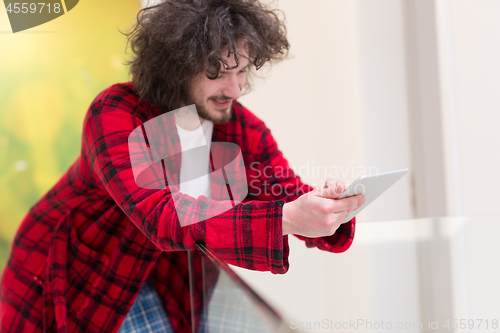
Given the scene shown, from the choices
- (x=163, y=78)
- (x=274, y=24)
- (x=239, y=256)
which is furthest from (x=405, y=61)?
(x=239, y=256)

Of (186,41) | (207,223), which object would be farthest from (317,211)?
(186,41)

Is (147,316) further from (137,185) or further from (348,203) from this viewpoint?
(348,203)

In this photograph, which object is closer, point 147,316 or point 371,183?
point 371,183

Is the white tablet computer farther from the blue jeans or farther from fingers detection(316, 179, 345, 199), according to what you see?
the blue jeans

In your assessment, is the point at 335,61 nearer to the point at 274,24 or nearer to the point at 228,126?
the point at 274,24

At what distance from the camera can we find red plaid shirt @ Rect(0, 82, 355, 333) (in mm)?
527

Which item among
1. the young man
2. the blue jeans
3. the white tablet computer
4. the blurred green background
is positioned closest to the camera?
the white tablet computer

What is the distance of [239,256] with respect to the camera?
522 mm

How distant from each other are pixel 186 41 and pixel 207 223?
Result: 365mm

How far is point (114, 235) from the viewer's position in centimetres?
74

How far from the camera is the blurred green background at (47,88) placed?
4.00 ft

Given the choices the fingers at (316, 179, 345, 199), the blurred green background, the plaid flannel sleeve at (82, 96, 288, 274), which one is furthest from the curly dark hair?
the blurred green background

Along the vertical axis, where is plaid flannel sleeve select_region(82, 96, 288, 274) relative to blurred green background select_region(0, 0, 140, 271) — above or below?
below

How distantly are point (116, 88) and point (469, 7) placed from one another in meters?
0.96
